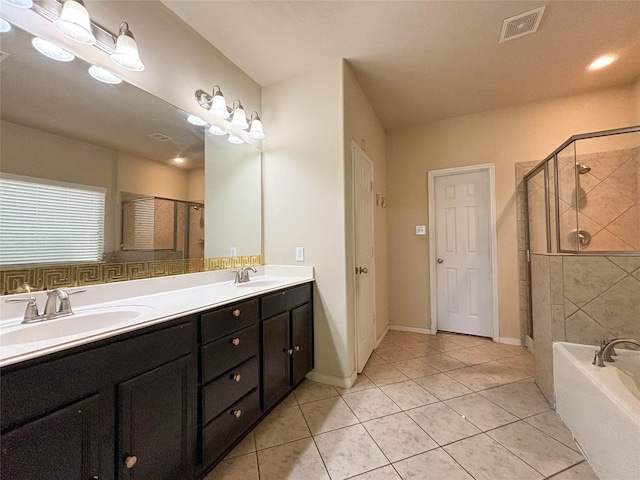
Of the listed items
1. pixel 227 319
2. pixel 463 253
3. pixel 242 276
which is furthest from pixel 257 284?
pixel 463 253

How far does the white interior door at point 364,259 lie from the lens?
2.29m

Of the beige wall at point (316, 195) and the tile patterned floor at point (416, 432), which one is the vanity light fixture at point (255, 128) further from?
the tile patterned floor at point (416, 432)

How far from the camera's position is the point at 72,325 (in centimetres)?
106

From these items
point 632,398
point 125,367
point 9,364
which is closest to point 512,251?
point 632,398

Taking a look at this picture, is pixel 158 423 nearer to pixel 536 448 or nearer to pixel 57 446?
pixel 57 446

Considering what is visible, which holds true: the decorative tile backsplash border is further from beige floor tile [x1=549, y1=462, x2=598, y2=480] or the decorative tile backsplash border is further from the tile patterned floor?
beige floor tile [x1=549, y1=462, x2=598, y2=480]

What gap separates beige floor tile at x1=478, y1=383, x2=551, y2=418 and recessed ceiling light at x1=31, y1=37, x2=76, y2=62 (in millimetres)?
3176

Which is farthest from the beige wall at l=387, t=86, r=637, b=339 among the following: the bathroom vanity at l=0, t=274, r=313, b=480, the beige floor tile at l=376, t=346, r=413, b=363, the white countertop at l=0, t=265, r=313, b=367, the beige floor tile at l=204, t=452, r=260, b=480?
the beige floor tile at l=204, t=452, r=260, b=480

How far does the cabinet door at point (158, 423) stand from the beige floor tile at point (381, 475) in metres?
0.79

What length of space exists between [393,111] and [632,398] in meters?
2.90

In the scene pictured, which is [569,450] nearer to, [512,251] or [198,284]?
[512,251]

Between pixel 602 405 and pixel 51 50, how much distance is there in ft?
9.93

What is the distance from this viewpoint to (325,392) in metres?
2.00

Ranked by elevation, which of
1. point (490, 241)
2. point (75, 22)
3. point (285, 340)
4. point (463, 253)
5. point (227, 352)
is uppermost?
point (75, 22)
